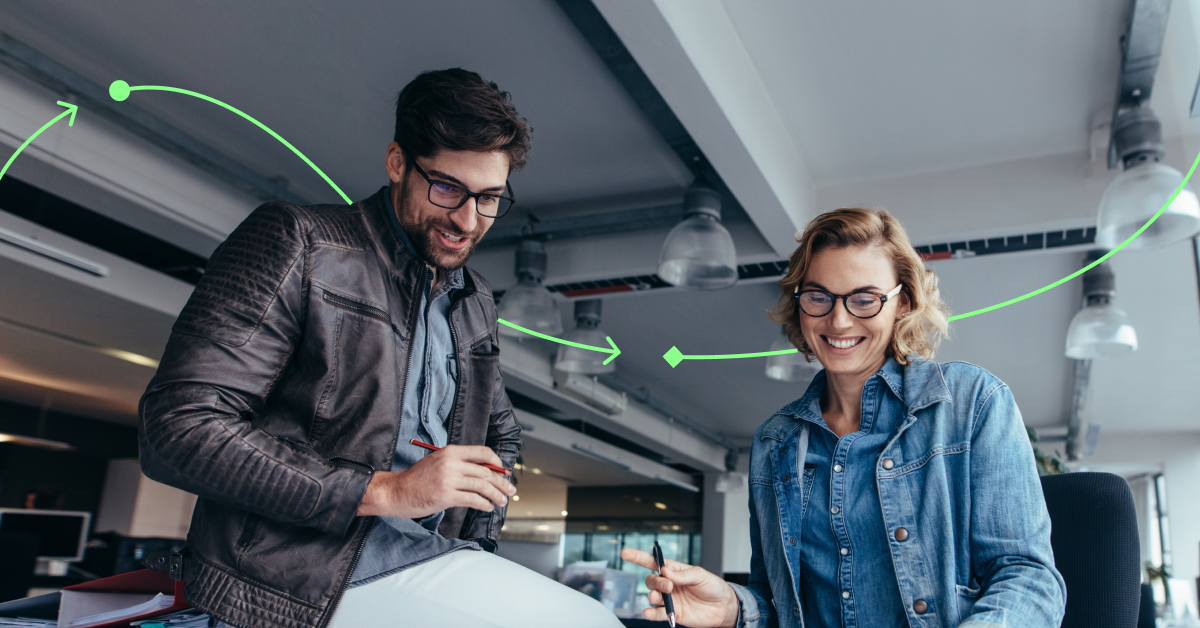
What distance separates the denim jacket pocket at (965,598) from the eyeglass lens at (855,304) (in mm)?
468

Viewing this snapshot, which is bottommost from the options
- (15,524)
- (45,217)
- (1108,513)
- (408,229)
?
(15,524)

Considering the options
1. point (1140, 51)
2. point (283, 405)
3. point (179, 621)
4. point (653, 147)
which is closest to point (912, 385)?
point (283, 405)

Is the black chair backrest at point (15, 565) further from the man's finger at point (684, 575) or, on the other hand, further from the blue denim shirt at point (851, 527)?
the blue denim shirt at point (851, 527)

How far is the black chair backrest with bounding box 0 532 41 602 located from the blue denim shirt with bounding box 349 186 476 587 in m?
5.28

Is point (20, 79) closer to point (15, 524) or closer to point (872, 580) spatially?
point (872, 580)

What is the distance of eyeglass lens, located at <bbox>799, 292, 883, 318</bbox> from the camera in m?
1.43

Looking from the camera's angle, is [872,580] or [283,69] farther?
[283,69]

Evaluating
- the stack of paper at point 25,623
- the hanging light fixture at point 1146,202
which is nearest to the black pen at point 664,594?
the stack of paper at point 25,623

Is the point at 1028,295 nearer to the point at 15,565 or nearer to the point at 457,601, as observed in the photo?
the point at 457,601

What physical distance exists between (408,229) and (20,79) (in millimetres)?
3087

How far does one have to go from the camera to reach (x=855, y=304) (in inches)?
56.7

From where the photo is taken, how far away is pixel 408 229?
138 centimetres

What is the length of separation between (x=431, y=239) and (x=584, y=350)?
357cm

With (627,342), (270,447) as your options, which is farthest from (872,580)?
(627,342)
